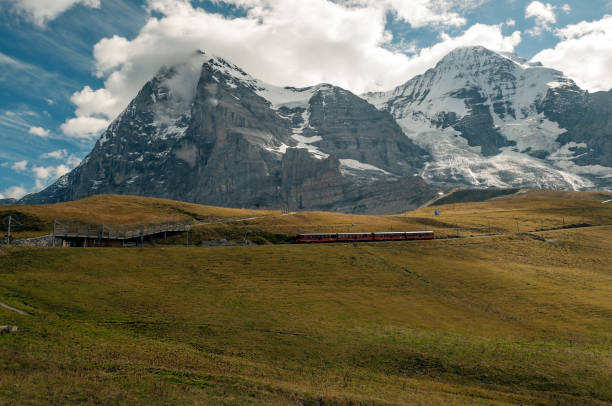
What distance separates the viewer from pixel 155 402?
2458 cm

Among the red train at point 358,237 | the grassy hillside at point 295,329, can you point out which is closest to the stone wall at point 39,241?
the grassy hillside at point 295,329

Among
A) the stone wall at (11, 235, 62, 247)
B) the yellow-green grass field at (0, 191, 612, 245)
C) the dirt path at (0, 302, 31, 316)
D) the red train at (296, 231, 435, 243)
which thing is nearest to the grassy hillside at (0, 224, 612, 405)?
the dirt path at (0, 302, 31, 316)

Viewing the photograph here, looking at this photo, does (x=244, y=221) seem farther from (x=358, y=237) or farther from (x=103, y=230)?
(x=103, y=230)

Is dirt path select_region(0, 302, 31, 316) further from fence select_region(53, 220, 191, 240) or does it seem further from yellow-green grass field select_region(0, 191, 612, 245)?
yellow-green grass field select_region(0, 191, 612, 245)

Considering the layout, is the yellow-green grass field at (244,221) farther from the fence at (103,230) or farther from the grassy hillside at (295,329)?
the grassy hillside at (295,329)

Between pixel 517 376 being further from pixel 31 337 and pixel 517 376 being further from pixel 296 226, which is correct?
pixel 296 226

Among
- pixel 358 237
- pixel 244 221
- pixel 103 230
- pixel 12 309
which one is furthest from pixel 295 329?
pixel 244 221

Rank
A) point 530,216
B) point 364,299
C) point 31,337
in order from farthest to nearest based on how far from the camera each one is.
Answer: point 530,216, point 364,299, point 31,337

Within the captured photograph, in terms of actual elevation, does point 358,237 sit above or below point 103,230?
below

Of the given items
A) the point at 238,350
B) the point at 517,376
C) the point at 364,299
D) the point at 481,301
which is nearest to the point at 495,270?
the point at 481,301

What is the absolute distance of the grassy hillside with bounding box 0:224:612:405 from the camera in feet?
92.6

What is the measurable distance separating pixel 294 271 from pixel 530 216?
111m

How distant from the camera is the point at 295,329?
148 ft

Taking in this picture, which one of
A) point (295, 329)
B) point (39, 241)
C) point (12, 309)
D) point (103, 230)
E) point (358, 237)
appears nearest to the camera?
point (12, 309)
